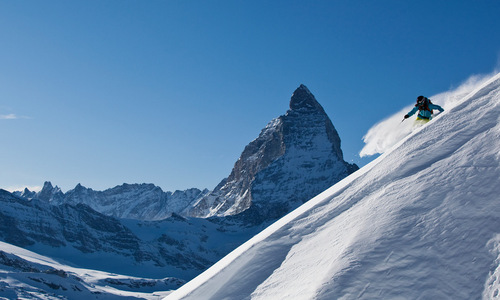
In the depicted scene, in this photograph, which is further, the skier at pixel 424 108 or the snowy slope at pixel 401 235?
the skier at pixel 424 108

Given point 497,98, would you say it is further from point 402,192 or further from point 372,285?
point 372,285

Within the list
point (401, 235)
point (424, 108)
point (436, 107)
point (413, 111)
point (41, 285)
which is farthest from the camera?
point (41, 285)

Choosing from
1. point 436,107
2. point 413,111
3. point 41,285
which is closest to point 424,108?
point 436,107

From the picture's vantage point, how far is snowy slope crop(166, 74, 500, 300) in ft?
13.1

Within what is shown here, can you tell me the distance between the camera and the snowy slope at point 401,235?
157 inches

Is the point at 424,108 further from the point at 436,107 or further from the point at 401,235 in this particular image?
the point at 401,235

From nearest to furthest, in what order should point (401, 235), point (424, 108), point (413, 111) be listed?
1. point (401, 235)
2. point (424, 108)
3. point (413, 111)

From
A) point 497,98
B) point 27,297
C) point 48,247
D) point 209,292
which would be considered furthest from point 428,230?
point 48,247

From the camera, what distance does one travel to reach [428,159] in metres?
5.72

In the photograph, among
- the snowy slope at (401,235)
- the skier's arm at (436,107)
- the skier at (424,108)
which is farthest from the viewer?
the skier at (424,108)

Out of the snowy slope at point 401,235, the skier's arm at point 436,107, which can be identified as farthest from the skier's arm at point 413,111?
the snowy slope at point 401,235

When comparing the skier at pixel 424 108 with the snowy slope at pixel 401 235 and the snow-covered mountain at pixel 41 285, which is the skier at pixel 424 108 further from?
the snow-covered mountain at pixel 41 285

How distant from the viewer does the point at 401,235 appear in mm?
4496

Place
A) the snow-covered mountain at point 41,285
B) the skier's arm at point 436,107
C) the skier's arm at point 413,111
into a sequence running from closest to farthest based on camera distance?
1. the skier's arm at point 436,107
2. the skier's arm at point 413,111
3. the snow-covered mountain at point 41,285
